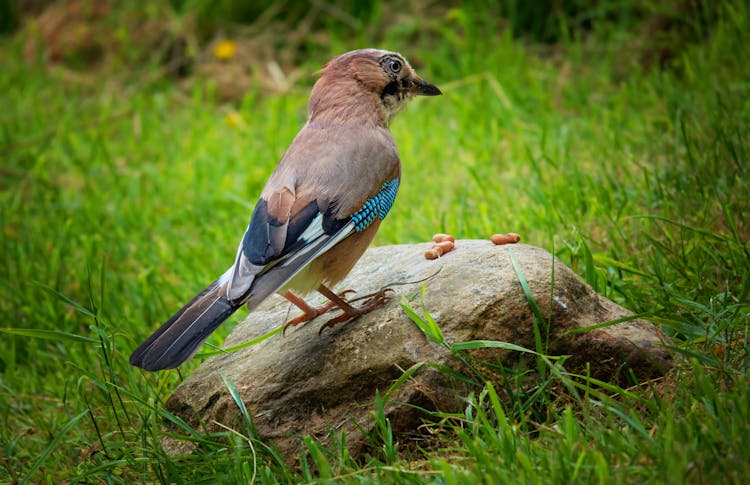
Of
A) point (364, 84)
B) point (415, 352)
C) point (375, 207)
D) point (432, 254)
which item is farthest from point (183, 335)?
point (364, 84)

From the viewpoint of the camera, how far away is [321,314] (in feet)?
11.1

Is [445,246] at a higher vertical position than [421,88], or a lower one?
lower

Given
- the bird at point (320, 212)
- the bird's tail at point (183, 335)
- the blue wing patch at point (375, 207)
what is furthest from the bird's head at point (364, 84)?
the bird's tail at point (183, 335)

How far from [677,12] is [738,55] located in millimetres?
705

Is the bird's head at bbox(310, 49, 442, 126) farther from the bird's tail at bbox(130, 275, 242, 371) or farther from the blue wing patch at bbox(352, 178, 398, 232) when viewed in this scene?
the bird's tail at bbox(130, 275, 242, 371)

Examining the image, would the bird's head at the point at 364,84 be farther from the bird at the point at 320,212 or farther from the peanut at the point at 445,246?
the peanut at the point at 445,246

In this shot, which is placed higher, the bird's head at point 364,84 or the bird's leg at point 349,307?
the bird's head at point 364,84

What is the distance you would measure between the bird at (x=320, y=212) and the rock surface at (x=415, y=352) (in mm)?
195

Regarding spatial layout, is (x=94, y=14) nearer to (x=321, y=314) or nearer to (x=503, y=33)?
(x=503, y=33)

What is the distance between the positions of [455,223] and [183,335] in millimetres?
1835

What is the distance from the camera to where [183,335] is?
2840 mm

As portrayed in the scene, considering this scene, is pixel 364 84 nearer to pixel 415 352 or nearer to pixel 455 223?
pixel 455 223

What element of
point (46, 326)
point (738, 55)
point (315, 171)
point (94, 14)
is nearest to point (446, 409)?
point (315, 171)

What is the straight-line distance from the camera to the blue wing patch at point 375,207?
3203 millimetres
